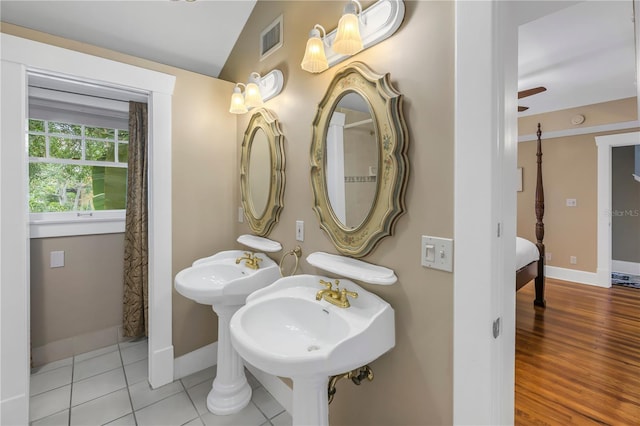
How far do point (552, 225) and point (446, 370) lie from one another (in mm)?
4751

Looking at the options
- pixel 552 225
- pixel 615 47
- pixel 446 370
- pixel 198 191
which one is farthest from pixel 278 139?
pixel 552 225

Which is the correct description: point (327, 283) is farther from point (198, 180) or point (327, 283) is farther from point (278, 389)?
point (198, 180)

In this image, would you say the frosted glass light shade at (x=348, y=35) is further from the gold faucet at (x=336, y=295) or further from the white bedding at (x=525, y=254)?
the white bedding at (x=525, y=254)

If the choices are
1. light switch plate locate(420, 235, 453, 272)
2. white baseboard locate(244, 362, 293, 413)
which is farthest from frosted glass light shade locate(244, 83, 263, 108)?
white baseboard locate(244, 362, 293, 413)

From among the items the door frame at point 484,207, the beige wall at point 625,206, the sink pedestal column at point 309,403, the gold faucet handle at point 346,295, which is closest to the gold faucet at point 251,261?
the gold faucet handle at point 346,295

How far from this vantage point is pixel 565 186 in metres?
4.45

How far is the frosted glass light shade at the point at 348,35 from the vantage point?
4.04 ft

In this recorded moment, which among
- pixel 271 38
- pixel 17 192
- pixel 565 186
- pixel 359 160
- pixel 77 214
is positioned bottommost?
pixel 77 214

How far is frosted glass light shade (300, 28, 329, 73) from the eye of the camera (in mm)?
1413

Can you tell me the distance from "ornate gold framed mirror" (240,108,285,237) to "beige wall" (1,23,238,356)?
0.23m

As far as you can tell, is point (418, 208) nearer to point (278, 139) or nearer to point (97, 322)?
point (278, 139)

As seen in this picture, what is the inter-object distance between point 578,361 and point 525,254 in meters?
0.99

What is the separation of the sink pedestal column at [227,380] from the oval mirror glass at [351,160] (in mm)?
1003

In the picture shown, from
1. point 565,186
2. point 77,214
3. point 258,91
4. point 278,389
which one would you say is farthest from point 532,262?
point 77,214
